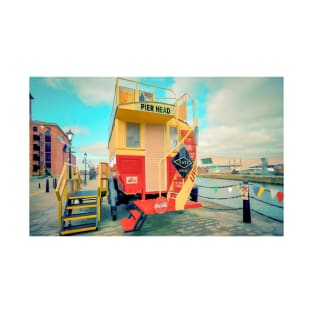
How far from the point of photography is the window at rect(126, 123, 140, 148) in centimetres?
263

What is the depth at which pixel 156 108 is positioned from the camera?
238cm

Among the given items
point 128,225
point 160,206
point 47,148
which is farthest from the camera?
point 47,148

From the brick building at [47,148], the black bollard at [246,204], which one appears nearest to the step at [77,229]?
the brick building at [47,148]

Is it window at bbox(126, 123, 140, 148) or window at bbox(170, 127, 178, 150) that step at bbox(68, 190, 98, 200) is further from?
window at bbox(170, 127, 178, 150)

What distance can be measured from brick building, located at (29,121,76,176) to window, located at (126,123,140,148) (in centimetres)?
132

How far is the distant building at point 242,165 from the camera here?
251 cm

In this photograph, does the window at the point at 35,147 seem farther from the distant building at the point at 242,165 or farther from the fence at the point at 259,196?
the fence at the point at 259,196

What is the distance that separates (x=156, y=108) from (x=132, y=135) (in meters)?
0.70

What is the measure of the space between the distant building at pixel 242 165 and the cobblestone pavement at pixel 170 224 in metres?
0.93

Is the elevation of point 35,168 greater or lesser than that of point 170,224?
greater

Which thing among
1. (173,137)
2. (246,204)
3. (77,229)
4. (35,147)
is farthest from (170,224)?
(35,147)

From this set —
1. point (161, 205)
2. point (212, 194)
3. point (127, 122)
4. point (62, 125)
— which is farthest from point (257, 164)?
point (62, 125)

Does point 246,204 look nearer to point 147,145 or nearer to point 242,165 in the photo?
point 242,165

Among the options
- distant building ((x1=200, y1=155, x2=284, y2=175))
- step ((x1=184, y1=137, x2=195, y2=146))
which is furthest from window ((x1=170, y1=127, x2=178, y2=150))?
distant building ((x1=200, y1=155, x2=284, y2=175))
